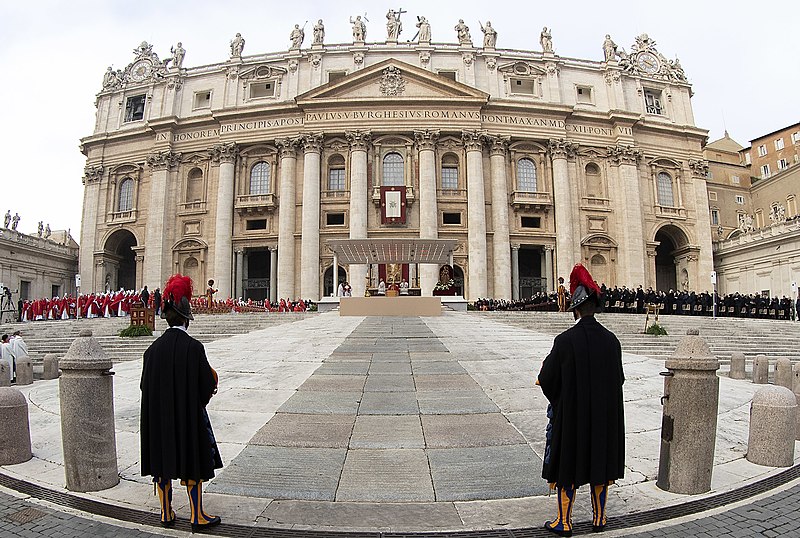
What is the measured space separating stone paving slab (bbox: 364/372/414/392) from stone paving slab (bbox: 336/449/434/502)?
2.69 meters

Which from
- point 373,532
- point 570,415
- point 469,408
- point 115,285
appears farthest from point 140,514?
point 115,285

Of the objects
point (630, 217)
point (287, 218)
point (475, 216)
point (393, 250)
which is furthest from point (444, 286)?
point (630, 217)

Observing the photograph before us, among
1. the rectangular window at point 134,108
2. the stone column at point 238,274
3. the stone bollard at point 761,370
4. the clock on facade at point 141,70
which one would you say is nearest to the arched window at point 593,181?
the stone column at point 238,274

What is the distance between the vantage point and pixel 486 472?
506cm

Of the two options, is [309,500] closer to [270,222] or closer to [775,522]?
[775,522]

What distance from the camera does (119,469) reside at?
5324 millimetres

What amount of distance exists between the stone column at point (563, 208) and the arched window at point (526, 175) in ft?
5.94

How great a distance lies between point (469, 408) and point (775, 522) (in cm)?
379

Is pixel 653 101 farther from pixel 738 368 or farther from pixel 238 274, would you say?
pixel 738 368

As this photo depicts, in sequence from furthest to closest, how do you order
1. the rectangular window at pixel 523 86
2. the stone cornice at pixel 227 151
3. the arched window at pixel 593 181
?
the rectangular window at pixel 523 86 < the arched window at pixel 593 181 < the stone cornice at pixel 227 151

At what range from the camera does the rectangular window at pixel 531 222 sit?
43531 mm

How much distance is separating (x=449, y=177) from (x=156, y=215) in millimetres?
26122

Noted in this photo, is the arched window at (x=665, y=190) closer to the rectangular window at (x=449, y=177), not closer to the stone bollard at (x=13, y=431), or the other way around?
the rectangular window at (x=449, y=177)

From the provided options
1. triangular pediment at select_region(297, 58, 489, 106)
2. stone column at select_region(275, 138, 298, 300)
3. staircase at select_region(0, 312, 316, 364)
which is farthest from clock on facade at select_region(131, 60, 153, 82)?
staircase at select_region(0, 312, 316, 364)
